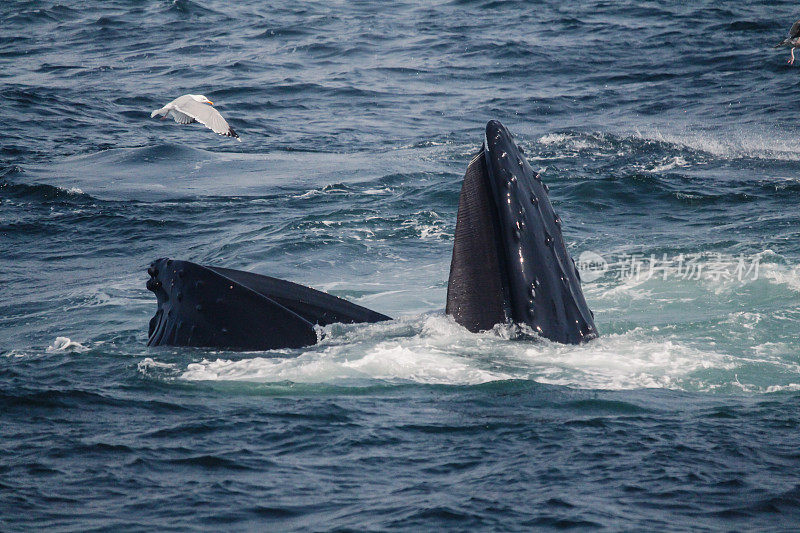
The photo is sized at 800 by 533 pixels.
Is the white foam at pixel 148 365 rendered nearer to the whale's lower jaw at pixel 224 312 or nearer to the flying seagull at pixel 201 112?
the whale's lower jaw at pixel 224 312

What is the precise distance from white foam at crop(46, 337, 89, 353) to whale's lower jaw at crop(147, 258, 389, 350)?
245 cm

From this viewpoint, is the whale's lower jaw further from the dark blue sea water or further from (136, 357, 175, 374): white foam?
(136, 357, 175, 374): white foam

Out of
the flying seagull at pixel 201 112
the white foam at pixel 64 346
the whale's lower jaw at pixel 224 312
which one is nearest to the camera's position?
the whale's lower jaw at pixel 224 312

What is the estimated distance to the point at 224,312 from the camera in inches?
321

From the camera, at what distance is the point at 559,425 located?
7637 millimetres

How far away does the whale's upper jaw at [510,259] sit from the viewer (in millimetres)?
7512

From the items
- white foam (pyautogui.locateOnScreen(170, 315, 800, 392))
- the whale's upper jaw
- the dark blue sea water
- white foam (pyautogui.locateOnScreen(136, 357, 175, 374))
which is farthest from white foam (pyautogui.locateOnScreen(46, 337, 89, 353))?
the whale's upper jaw

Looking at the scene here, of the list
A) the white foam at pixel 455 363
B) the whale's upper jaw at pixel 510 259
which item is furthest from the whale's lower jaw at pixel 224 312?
the whale's upper jaw at pixel 510 259

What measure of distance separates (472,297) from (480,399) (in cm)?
98

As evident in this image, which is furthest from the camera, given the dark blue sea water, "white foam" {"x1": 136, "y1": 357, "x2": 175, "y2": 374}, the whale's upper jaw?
"white foam" {"x1": 136, "y1": 357, "x2": 175, "y2": 374}

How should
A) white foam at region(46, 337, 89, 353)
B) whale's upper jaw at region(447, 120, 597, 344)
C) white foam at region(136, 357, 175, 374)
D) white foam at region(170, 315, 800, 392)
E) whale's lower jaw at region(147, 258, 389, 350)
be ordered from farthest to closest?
white foam at region(46, 337, 89, 353)
white foam at region(136, 357, 175, 374)
white foam at region(170, 315, 800, 392)
whale's lower jaw at region(147, 258, 389, 350)
whale's upper jaw at region(447, 120, 597, 344)

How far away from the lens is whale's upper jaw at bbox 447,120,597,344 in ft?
24.6

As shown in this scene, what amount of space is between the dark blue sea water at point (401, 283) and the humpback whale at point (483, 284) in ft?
0.87

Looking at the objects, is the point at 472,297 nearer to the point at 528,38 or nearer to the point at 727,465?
the point at 727,465
